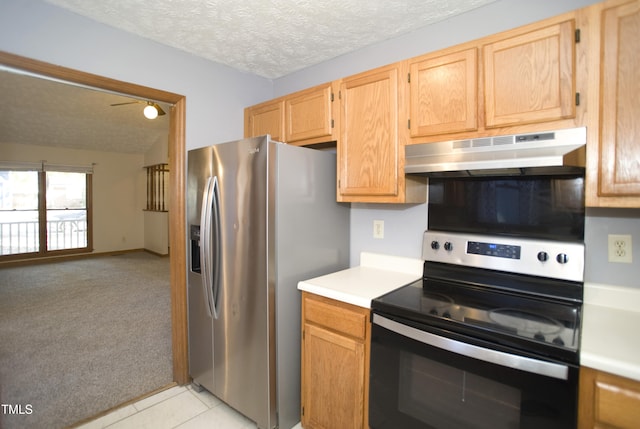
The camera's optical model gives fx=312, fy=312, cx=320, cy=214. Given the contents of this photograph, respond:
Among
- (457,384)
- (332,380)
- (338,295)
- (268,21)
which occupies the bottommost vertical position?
(332,380)

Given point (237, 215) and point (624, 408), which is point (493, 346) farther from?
point (237, 215)

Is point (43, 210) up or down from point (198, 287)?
up

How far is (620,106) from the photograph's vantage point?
3.86 ft

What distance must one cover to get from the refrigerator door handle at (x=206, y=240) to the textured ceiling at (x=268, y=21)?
0.97 metres

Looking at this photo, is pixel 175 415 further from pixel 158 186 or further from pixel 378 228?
pixel 158 186

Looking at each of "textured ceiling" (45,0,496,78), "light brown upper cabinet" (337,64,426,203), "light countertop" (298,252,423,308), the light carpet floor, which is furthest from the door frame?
"light brown upper cabinet" (337,64,426,203)

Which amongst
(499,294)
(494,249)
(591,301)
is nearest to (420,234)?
(494,249)

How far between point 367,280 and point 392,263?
0.32 m

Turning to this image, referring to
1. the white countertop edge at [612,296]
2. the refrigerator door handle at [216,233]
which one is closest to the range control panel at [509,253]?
the white countertop edge at [612,296]

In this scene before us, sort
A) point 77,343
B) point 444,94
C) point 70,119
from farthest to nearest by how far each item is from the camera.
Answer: point 70,119, point 77,343, point 444,94

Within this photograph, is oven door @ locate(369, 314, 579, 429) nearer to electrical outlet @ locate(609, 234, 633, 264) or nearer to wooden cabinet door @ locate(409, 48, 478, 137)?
electrical outlet @ locate(609, 234, 633, 264)

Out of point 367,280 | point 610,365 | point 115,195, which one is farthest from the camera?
point 115,195

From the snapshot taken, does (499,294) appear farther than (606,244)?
Yes

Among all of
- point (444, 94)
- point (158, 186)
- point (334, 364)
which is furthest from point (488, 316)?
point (158, 186)
